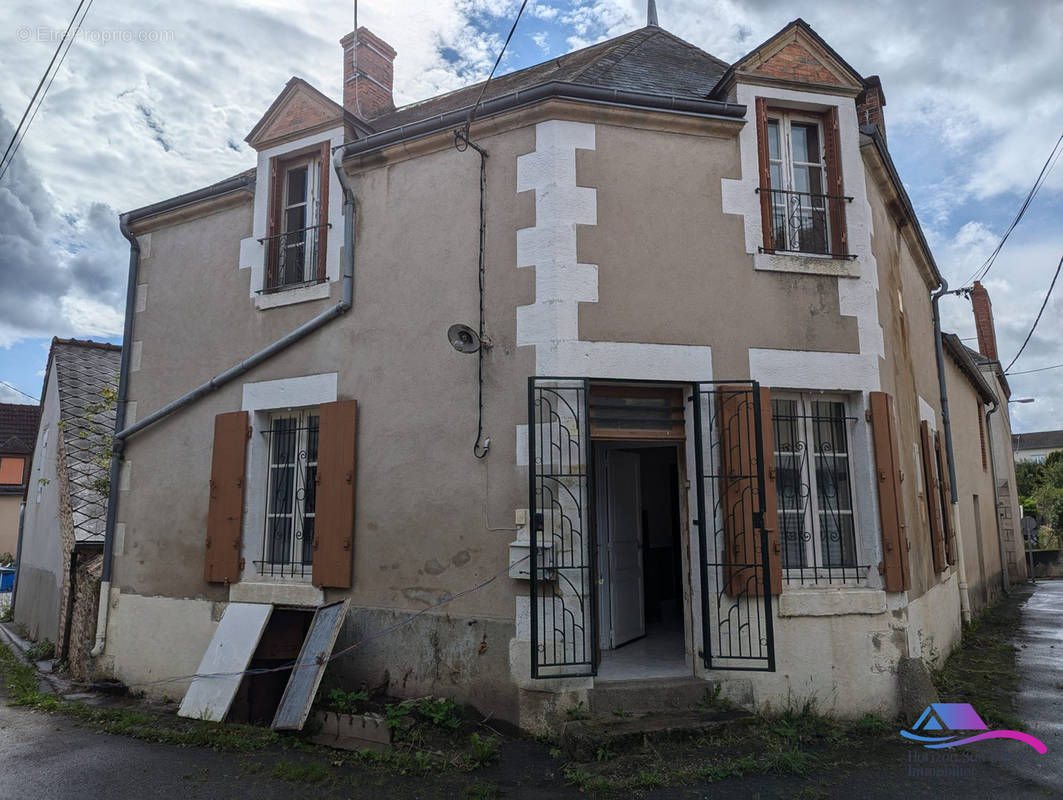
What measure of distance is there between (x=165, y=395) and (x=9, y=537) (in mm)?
23099

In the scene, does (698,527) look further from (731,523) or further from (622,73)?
(622,73)

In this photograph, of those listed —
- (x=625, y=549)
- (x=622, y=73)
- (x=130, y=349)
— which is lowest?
(x=625, y=549)

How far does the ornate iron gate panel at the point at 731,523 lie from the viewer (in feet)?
18.2

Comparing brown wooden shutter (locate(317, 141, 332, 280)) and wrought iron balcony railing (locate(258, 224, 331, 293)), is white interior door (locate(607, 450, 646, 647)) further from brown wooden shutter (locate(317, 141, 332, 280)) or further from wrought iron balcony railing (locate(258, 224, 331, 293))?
wrought iron balcony railing (locate(258, 224, 331, 293))

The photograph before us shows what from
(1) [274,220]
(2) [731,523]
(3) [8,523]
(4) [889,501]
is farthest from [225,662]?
(3) [8,523]

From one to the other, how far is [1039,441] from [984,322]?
5464 centimetres

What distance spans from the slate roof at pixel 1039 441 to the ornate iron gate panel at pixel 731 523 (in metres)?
69.8

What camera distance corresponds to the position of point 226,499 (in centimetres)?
695

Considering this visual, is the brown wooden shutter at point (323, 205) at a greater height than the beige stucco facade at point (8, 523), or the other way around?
the brown wooden shutter at point (323, 205)

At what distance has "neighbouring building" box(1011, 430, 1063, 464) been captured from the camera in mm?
62244

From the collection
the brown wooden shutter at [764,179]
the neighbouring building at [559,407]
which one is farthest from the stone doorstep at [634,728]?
the brown wooden shutter at [764,179]

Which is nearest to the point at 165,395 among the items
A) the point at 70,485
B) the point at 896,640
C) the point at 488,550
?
the point at 70,485

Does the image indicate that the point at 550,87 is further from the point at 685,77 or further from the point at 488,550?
the point at 488,550

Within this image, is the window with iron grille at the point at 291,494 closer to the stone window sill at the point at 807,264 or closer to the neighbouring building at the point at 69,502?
the neighbouring building at the point at 69,502
